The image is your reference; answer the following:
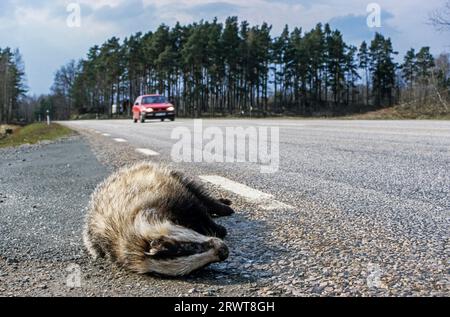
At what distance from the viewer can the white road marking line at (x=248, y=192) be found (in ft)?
11.0

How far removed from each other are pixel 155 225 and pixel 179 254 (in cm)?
25

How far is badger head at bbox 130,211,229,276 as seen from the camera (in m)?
2.12

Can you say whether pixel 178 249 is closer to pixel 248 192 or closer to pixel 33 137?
pixel 248 192

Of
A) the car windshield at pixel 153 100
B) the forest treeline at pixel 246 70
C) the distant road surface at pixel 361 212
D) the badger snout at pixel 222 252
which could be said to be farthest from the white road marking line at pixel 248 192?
the forest treeline at pixel 246 70

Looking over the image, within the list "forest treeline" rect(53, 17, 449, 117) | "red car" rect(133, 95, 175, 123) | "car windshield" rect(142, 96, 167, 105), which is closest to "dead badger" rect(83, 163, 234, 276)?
"red car" rect(133, 95, 175, 123)

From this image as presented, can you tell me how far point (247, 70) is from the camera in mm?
76188

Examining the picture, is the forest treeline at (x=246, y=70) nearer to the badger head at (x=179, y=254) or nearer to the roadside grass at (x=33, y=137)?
the roadside grass at (x=33, y=137)

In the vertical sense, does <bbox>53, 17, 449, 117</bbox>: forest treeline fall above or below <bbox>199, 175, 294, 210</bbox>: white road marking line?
above

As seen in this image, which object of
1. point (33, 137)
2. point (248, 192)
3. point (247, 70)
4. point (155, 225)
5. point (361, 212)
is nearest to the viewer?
point (155, 225)

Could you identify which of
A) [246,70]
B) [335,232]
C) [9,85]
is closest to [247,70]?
[246,70]

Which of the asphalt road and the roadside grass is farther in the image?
the roadside grass

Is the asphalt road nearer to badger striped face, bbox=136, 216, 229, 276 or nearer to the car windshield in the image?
badger striped face, bbox=136, 216, 229, 276

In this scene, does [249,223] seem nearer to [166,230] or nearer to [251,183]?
[166,230]
